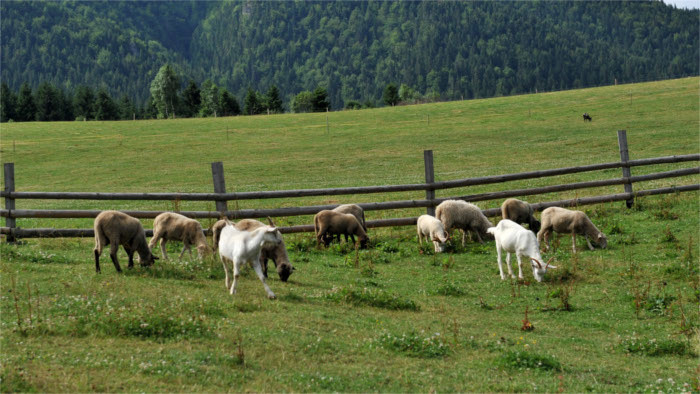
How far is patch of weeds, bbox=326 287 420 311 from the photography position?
10.9 m

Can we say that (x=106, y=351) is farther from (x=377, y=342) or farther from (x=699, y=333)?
(x=699, y=333)

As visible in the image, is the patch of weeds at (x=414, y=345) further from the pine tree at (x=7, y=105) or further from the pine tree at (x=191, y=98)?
the pine tree at (x=191, y=98)

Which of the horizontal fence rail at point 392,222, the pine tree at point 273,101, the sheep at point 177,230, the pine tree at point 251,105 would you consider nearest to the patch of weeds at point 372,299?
the sheep at point 177,230

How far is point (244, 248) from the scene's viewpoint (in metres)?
10.7

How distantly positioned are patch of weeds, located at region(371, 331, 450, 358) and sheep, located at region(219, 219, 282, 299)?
2551 mm

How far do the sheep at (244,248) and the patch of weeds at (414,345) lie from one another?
8.37ft

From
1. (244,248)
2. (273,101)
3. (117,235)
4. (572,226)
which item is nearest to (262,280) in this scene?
(244,248)

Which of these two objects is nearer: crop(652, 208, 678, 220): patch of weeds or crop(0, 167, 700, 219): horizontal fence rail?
crop(0, 167, 700, 219): horizontal fence rail

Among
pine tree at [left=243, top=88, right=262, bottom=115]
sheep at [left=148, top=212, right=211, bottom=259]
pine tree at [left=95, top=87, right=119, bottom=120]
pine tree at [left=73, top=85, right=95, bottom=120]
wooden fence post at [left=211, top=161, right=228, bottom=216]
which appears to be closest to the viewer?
sheep at [left=148, top=212, right=211, bottom=259]

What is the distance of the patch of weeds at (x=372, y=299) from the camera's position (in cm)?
1090

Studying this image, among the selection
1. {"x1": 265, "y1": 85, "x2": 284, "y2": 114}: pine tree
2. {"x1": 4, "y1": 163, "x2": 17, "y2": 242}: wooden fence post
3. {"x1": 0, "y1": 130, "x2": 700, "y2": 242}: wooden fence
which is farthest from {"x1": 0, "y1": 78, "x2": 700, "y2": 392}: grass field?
{"x1": 265, "y1": 85, "x2": 284, "y2": 114}: pine tree

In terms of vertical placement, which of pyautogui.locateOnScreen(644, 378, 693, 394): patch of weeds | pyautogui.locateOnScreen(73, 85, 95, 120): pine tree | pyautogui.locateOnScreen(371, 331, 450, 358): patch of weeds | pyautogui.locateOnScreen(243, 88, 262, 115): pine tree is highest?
pyautogui.locateOnScreen(73, 85, 95, 120): pine tree

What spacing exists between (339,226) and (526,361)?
8.57 meters

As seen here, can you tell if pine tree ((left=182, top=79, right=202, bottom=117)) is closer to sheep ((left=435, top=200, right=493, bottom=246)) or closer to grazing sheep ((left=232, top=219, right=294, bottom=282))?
sheep ((left=435, top=200, right=493, bottom=246))
